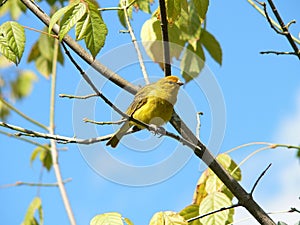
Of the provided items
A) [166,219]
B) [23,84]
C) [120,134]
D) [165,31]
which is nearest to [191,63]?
[120,134]

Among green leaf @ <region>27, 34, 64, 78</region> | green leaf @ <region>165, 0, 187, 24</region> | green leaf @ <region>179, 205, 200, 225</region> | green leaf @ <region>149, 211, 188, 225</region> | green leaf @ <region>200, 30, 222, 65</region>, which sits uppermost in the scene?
green leaf @ <region>27, 34, 64, 78</region>

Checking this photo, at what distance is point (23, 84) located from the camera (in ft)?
20.6

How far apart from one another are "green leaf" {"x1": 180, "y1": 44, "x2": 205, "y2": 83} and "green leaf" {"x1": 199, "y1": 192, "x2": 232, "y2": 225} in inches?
33.3

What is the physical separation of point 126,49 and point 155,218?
3.22 feet

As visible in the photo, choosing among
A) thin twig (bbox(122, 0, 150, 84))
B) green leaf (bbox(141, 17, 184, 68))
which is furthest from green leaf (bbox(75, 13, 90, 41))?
green leaf (bbox(141, 17, 184, 68))

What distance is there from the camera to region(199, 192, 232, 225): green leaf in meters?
2.30

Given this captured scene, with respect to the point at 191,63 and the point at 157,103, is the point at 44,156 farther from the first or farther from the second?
the point at 191,63

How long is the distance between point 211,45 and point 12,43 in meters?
1.40

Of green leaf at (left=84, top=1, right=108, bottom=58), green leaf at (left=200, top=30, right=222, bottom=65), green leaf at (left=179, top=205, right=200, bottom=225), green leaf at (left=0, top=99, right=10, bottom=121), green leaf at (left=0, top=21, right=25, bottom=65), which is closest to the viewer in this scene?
green leaf at (left=84, top=1, right=108, bottom=58)

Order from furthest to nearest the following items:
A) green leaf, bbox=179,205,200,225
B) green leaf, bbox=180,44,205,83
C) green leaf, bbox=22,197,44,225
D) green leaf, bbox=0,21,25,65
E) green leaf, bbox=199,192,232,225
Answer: green leaf, bbox=22,197,44,225
green leaf, bbox=180,44,205,83
green leaf, bbox=179,205,200,225
green leaf, bbox=199,192,232,225
green leaf, bbox=0,21,25,65

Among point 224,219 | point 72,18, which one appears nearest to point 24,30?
point 72,18

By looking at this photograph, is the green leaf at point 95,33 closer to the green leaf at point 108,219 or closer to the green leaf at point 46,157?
the green leaf at point 108,219

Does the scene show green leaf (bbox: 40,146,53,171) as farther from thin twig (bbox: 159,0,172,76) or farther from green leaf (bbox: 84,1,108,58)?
green leaf (bbox: 84,1,108,58)

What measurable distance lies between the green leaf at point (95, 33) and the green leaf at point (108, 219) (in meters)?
0.62
